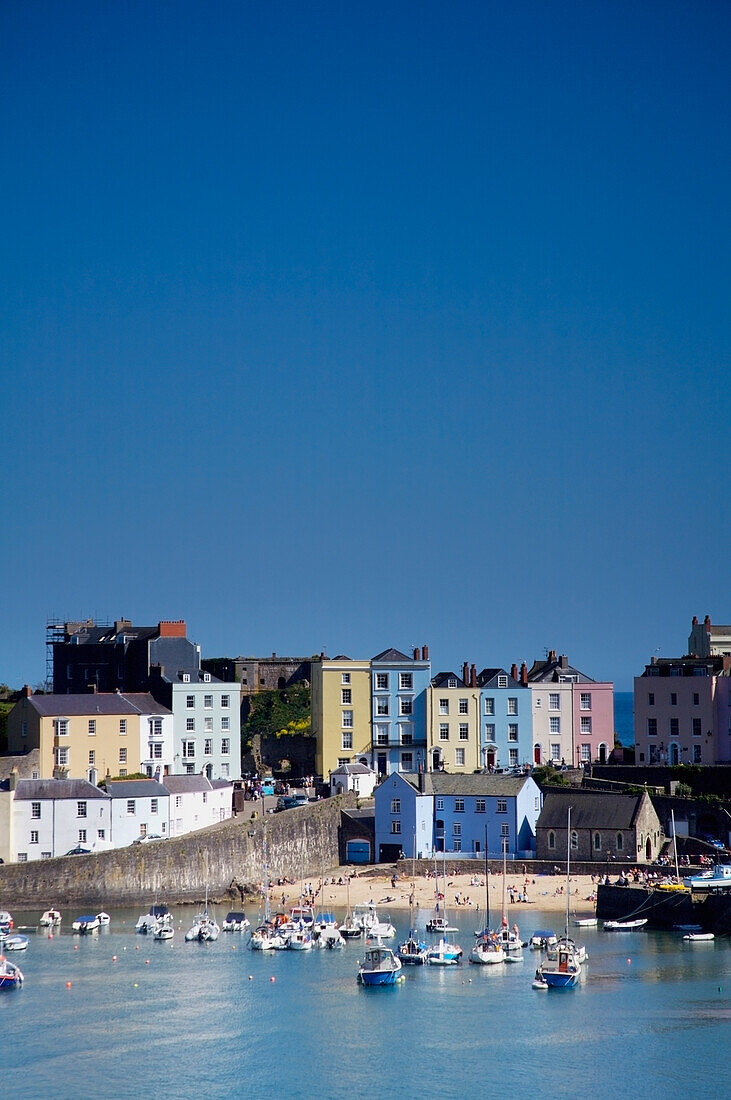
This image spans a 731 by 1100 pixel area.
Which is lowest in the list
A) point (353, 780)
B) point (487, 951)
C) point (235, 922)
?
point (487, 951)

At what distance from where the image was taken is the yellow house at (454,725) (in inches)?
3497

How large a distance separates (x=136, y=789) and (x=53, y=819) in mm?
4311

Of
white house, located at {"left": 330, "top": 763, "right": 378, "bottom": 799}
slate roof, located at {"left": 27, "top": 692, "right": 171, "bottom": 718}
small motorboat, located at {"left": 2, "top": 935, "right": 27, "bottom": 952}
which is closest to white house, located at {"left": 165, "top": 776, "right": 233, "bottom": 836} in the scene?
slate roof, located at {"left": 27, "top": 692, "right": 171, "bottom": 718}

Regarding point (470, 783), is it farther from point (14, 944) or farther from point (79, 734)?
point (14, 944)

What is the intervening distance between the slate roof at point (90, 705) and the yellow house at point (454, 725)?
14197 millimetres

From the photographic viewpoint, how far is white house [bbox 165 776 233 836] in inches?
2950

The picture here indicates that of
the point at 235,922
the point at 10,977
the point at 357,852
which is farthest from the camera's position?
the point at 357,852

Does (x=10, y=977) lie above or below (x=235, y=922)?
below

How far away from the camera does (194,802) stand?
7612cm

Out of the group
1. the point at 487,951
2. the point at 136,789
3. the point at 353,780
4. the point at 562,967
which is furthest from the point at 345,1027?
the point at 353,780

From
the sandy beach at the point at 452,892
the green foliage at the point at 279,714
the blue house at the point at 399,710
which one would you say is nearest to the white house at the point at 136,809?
the sandy beach at the point at 452,892

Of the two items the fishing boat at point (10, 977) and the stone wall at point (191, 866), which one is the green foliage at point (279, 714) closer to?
the stone wall at point (191, 866)

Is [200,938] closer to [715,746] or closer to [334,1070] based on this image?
[334,1070]

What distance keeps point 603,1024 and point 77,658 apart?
48.6 m
